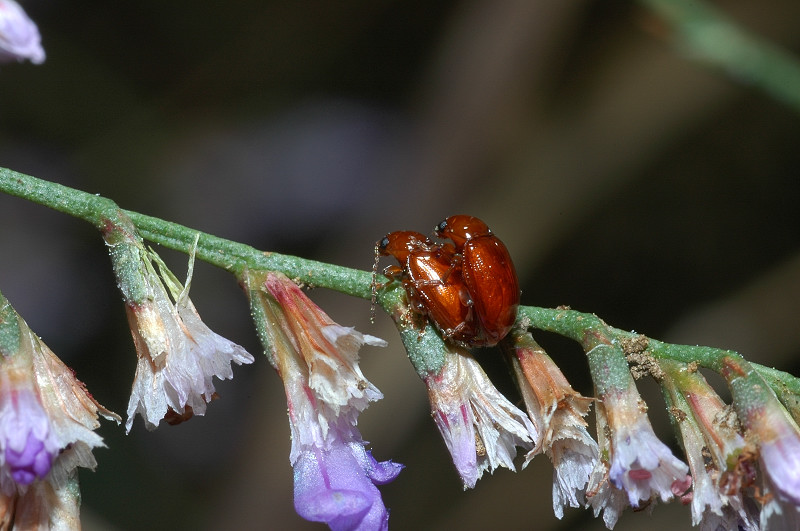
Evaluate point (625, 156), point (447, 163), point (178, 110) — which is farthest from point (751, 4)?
point (178, 110)

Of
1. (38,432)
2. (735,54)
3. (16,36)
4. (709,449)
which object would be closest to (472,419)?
(709,449)

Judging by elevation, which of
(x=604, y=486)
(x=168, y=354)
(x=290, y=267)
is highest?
(x=290, y=267)

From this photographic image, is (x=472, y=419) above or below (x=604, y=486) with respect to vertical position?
above

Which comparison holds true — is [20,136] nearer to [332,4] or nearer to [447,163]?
[332,4]

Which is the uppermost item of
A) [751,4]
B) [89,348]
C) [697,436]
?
[751,4]

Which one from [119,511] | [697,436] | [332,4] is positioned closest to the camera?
[697,436]

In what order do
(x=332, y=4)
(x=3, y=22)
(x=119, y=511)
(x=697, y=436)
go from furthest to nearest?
(x=332, y=4) → (x=119, y=511) → (x=697, y=436) → (x=3, y=22)

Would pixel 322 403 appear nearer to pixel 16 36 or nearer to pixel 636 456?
pixel 636 456
